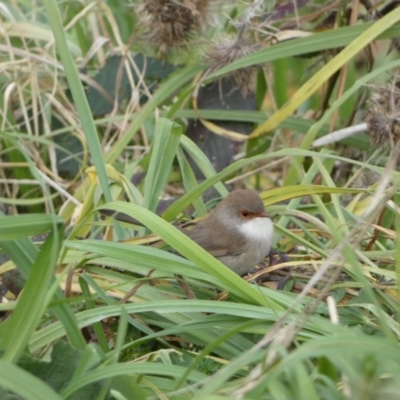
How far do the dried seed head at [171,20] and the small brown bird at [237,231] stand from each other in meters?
1.08

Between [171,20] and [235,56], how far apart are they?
36 centimetres

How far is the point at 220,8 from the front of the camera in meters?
3.87

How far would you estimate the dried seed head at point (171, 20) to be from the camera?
3.73 m

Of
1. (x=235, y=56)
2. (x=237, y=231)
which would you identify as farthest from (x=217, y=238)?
(x=235, y=56)

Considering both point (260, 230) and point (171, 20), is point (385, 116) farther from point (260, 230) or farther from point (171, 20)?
point (171, 20)

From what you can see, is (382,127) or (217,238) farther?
(382,127)

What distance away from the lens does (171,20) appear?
3.77 meters

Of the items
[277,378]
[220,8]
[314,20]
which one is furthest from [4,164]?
[277,378]

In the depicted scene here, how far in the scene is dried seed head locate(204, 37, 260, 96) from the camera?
145 inches

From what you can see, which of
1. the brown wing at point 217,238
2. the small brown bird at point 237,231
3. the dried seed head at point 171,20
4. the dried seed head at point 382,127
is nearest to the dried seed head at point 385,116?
the dried seed head at point 382,127

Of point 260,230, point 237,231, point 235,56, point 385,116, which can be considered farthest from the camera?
point 235,56

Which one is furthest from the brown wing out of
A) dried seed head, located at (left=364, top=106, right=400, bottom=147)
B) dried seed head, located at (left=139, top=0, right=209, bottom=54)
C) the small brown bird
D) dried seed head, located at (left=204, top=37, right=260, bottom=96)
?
dried seed head, located at (left=139, top=0, right=209, bottom=54)

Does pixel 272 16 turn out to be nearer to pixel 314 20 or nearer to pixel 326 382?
pixel 314 20

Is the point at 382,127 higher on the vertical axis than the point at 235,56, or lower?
lower
